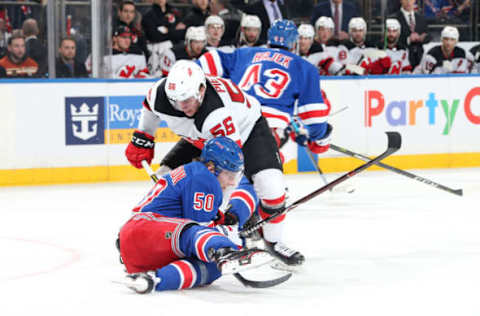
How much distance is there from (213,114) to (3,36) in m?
3.62

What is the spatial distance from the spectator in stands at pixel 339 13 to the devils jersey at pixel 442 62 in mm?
829

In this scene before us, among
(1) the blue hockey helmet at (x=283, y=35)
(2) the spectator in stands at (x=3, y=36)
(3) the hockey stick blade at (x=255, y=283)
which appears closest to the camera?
(3) the hockey stick blade at (x=255, y=283)

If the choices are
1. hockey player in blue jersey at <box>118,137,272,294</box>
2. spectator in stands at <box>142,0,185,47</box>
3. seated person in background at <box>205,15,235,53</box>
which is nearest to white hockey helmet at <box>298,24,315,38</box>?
seated person in background at <box>205,15,235,53</box>

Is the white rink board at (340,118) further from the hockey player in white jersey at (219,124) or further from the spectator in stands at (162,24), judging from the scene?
the hockey player in white jersey at (219,124)

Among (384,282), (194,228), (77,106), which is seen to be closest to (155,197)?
(194,228)

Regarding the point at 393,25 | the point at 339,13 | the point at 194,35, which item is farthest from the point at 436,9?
the point at 194,35

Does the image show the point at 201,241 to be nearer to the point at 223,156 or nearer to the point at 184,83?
the point at 223,156

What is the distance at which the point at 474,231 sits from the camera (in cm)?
523

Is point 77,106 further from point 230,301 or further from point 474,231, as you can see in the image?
point 230,301

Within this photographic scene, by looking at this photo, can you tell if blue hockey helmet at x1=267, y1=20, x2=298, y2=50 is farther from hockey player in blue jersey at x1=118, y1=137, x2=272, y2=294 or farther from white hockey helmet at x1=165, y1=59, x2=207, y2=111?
hockey player in blue jersey at x1=118, y1=137, x2=272, y2=294

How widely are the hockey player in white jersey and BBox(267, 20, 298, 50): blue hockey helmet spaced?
0.64 m

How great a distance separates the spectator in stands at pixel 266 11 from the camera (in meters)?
8.16

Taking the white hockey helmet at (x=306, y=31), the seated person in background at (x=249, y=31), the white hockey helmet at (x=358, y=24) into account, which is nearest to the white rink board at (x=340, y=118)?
the white hockey helmet at (x=306, y=31)

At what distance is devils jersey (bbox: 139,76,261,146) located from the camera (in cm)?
398
